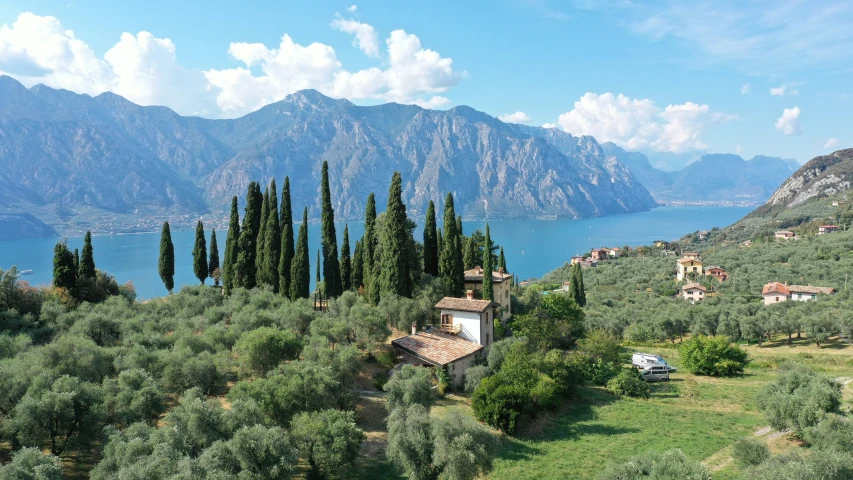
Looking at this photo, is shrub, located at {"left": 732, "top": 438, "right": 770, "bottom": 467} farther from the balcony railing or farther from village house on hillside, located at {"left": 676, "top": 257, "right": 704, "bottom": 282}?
village house on hillside, located at {"left": 676, "top": 257, "right": 704, "bottom": 282}

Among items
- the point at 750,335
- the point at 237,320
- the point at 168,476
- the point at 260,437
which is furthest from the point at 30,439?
the point at 750,335

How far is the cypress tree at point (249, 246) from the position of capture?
41344 millimetres

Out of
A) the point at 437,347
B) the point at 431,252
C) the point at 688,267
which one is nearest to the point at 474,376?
the point at 437,347

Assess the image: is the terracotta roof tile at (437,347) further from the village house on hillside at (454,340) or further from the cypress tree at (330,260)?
the cypress tree at (330,260)

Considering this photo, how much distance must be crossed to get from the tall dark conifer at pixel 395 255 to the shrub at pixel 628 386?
551 inches

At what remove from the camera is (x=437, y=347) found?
1043 inches

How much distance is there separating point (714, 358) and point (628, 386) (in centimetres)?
863

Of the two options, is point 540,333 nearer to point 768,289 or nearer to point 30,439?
point 30,439

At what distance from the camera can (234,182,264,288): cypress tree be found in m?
41.3

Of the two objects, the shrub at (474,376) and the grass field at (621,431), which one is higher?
the shrub at (474,376)

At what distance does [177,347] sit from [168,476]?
10263mm

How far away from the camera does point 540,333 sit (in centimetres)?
3162

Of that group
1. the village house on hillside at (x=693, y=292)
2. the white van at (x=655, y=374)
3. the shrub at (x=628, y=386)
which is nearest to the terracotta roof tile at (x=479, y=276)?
the white van at (x=655, y=374)

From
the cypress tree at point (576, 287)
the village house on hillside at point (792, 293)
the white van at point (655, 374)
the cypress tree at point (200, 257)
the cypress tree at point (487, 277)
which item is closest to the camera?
the white van at point (655, 374)
